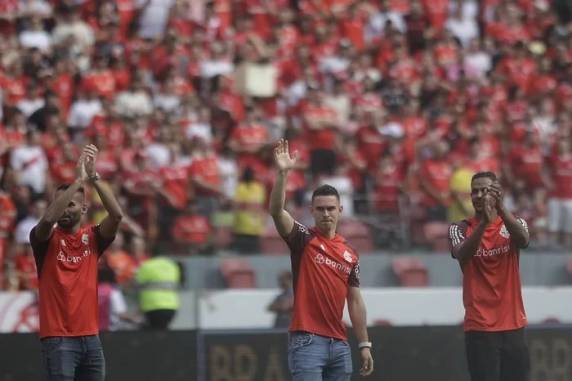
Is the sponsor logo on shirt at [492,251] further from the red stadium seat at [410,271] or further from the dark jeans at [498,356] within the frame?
the red stadium seat at [410,271]

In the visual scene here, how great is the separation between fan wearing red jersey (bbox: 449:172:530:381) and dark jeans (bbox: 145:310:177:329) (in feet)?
13.0

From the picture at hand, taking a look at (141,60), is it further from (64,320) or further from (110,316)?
(64,320)

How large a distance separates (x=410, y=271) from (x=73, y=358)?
724 centimetres

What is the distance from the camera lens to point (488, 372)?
1128 centimetres

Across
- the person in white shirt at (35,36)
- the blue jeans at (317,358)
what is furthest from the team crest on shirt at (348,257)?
the person in white shirt at (35,36)

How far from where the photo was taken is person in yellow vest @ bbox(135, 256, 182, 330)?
14602 mm

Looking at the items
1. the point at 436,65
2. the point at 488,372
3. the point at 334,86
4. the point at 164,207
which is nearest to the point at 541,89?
the point at 436,65

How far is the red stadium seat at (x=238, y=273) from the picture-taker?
16.3 m

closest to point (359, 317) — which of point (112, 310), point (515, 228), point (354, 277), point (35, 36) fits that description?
point (354, 277)

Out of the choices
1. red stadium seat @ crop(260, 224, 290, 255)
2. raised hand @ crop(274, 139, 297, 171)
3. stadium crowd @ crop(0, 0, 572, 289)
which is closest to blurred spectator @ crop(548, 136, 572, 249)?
stadium crowd @ crop(0, 0, 572, 289)

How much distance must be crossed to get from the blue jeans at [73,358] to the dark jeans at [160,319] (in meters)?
3.60

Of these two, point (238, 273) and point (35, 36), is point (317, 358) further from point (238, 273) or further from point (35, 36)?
point (35, 36)

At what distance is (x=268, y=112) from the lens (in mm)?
20703

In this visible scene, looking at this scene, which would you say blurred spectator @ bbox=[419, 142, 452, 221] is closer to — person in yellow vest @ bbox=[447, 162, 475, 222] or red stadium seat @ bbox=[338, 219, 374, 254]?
person in yellow vest @ bbox=[447, 162, 475, 222]
